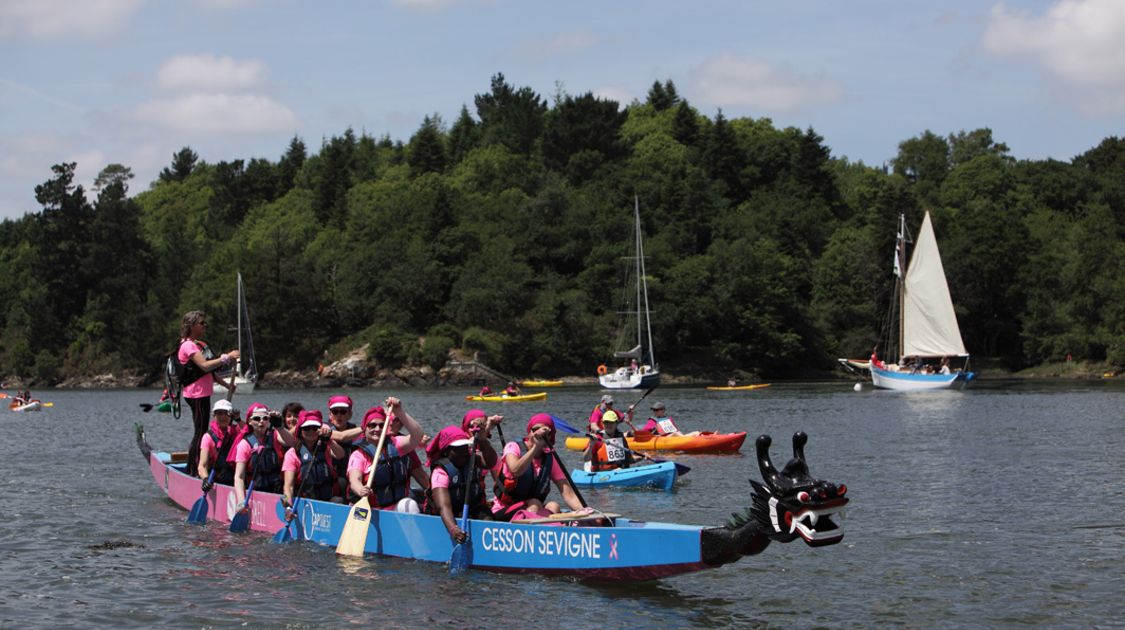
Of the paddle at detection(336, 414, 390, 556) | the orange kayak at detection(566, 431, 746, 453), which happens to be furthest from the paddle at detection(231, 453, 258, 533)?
the orange kayak at detection(566, 431, 746, 453)

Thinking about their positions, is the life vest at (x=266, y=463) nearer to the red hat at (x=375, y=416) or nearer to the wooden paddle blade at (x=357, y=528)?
the wooden paddle blade at (x=357, y=528)

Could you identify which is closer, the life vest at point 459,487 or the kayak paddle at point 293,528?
the life vest at point 459,487

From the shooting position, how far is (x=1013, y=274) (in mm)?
99750

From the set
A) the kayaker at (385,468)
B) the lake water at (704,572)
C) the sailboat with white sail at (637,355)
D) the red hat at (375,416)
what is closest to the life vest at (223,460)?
the lake water at (704,572)

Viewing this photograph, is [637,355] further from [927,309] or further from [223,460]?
[223,460]

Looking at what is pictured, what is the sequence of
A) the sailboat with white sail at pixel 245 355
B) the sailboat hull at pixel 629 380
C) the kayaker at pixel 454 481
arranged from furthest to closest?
the sailboat with white sail at pixel 245 355, the sailboat hull at pixel 629 380, the kayaker at pixel 454 481

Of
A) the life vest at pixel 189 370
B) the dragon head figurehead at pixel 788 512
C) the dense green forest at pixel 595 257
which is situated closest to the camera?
the dragon head figurehead at pixel 788 512

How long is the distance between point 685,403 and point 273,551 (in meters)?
45.0

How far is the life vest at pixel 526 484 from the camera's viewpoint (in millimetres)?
15227

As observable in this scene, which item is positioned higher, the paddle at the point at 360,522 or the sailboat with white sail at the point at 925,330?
the sailboat with white sail at the point at 925,330

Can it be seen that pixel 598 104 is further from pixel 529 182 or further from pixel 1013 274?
pixel 1013 274

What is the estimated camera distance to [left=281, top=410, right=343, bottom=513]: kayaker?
57.4 feet

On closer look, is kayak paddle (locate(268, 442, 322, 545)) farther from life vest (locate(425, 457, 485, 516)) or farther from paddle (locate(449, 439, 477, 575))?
paddle (locate(449, 439, 477, 575))

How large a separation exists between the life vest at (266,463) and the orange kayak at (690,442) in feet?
45.2
